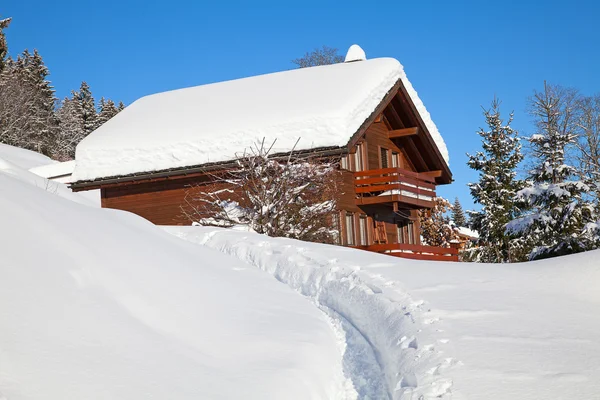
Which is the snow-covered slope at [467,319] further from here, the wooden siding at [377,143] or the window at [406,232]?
the window at [406,232]

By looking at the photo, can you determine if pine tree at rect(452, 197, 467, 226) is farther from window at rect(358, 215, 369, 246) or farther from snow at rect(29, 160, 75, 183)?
window at rect(358, 215, 369, 246)

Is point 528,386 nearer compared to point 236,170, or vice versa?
point 528,386

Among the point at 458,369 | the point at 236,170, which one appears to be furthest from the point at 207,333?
the point at 236,170

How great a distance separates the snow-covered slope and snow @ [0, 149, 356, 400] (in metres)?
0.75

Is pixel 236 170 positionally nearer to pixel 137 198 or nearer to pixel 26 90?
pixel 137 198

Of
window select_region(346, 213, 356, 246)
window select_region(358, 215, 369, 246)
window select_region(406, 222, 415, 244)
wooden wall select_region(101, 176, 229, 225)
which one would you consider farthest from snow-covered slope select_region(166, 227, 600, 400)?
window select_region(406, 222, 415, 244)

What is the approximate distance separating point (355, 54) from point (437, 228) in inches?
415

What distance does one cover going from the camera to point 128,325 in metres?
6.49

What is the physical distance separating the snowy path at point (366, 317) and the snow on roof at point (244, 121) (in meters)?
6.95

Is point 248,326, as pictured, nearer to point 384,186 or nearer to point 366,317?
point 366,317

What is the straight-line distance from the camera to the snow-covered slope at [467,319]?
617 centimetres

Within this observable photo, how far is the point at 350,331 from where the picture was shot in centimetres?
939

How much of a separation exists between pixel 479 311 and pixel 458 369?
2219mm

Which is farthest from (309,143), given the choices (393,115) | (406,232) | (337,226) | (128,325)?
(128,325)
